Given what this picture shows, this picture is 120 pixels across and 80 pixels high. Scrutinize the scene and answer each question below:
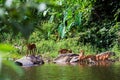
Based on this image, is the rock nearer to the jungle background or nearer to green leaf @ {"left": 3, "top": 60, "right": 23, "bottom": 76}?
the jungle background

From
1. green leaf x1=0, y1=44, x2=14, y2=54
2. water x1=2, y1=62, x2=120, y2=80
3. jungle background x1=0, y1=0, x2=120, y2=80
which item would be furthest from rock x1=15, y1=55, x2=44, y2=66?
green leaf x1=0, y1=44, x2=14, y2=54

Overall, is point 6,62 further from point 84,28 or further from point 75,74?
point 84,28

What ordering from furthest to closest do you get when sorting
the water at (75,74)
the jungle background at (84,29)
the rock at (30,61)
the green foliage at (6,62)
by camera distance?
the jungle background at (84,29) → the rock at (30,61) → the water at (75,74) → the green foliage at (6,62)

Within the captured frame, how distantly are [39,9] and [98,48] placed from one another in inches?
570

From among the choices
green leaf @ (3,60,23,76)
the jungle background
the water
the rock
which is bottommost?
green leaf @ (3,60,23,76)

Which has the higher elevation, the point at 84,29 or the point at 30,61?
the point at 84,29

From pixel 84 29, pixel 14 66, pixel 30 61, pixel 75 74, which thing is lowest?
pixel 14 66

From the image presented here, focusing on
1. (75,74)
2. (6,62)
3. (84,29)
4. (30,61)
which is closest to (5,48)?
(6,62)

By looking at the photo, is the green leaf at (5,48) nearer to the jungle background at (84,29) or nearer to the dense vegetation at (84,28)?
the jungle background at (84,29)

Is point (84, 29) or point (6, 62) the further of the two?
point (84, 29)

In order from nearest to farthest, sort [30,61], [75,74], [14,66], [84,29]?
[14,66] < [75,74] < [30,61] < [84,29]

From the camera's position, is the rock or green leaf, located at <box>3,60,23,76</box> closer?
green leaf, located at <box>3,60,23,76</box>

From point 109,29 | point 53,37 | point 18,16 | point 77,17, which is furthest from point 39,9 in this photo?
point 53,37

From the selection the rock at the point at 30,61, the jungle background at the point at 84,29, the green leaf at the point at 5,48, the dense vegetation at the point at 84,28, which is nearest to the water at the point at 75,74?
the rock at the point at 30,61
